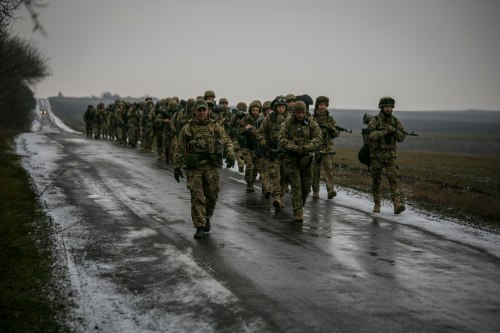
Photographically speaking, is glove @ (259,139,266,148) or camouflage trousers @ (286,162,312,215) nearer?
camouflage trousers @ (286,162,312,215)

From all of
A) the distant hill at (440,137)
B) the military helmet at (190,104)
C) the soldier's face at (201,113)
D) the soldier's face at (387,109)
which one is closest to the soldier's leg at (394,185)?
the soldier's face at (387,109)

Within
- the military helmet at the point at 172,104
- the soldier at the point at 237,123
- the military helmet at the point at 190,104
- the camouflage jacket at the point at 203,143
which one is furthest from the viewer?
the military helmet at the point at 172,104

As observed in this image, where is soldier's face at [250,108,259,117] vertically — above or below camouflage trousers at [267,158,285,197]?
above

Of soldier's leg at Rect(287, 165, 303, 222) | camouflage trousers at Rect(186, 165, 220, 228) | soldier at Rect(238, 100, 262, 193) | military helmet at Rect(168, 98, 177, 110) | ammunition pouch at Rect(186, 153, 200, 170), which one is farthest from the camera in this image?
military helmet at Rect(168, 98, 177, 110)

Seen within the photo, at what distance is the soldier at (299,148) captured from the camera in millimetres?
Result: 10461

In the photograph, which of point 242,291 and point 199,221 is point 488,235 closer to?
point 199,221

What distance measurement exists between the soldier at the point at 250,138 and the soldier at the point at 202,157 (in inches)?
192

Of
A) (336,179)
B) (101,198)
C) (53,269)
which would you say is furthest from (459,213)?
(53,269)

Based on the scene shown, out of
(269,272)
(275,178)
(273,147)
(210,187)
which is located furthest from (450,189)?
(269,272)

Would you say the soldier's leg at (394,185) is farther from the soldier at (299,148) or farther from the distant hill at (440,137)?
the distant hill at (440,137)

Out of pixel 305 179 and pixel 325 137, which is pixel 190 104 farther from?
pixel 305 179

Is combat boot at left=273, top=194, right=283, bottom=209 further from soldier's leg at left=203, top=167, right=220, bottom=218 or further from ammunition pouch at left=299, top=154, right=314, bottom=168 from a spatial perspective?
soldier's leg at left=203, top=167, right=220, bottom=218

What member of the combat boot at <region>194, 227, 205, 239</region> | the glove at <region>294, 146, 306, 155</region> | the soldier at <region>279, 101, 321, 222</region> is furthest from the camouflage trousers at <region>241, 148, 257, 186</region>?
the combat boot at <region>194, 227, 205, 239</region>

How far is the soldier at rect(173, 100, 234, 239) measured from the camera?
9094mm
